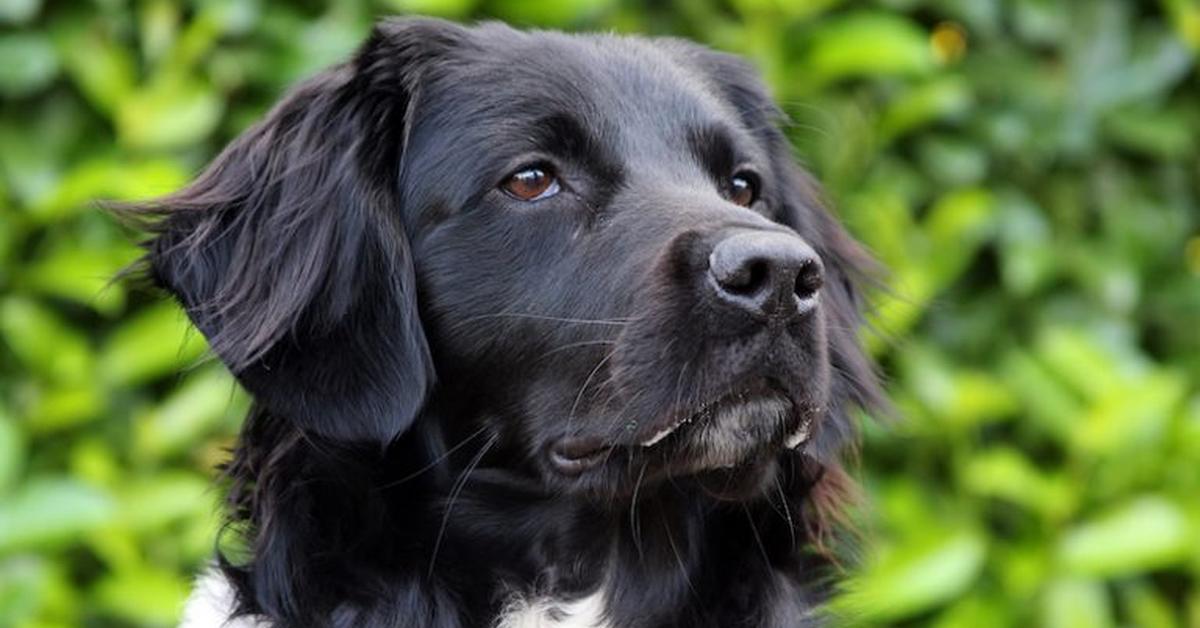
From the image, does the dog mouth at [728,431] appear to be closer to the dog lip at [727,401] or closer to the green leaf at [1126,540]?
the dog lip at [727,401]

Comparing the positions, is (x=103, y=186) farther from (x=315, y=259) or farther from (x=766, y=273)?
(x=766, y=273)

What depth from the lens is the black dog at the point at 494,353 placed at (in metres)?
2.89

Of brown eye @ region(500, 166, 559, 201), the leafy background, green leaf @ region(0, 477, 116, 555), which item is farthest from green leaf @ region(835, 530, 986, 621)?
brown eye @ region(500, 166, 559, 201)

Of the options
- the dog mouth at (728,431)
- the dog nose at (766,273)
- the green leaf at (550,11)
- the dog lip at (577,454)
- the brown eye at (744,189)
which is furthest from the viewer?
the green leaf at (550,11)

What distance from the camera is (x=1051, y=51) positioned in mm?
5469

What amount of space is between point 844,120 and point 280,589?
2.57 metres

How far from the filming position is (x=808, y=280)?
278cm

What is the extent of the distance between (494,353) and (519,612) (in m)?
0.45

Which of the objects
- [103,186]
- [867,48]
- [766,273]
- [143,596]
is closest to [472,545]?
[766,273]

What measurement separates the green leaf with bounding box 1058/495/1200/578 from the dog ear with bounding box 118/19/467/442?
2468mm

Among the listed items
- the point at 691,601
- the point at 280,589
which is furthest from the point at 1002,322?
the point at 280,589

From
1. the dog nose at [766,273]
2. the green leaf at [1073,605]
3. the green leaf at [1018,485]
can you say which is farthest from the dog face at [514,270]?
the green leaf at [1073,605]

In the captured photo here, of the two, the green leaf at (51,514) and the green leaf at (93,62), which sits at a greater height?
the green leaf at (93,62)

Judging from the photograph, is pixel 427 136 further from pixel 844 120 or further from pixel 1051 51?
pixel 1051 51
